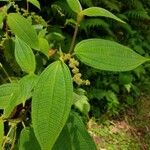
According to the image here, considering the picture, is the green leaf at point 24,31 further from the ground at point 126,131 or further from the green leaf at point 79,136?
the ground at point 126,131

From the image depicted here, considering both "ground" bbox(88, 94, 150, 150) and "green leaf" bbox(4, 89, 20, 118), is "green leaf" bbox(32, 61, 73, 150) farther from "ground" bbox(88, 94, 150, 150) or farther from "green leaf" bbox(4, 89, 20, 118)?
"ground" bbox(88, 94, 150, 150)

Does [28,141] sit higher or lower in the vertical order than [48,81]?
lower

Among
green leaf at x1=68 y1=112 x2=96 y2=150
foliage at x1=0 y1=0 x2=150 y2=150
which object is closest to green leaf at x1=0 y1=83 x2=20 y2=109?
foliage at x1=0 y1=0 x2=150 y2=150

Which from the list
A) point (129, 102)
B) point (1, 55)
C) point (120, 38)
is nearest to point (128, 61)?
point (1, 55)

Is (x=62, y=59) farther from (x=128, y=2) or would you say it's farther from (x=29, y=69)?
(x=128, y=2)

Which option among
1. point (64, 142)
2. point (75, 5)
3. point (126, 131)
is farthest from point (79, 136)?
point (126, 131)

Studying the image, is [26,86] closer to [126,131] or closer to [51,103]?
[51,103]
